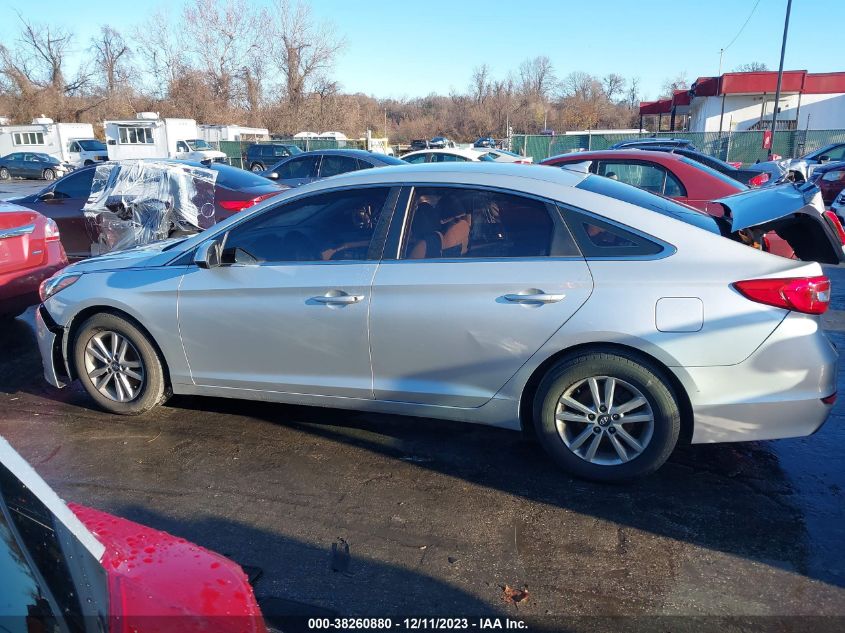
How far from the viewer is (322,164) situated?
14.3 m

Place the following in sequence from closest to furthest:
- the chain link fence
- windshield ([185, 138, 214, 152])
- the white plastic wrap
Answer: the white plastic wrap, the chain link fence, windshield ([185, 138, 214, 152])

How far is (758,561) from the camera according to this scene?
2.98 meters

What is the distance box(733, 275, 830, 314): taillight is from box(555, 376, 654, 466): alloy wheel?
2.45ft

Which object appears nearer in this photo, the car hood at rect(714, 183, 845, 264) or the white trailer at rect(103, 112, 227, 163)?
the car hood at rect(714, 183, 845, 264)

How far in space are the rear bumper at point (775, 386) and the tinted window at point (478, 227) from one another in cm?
101

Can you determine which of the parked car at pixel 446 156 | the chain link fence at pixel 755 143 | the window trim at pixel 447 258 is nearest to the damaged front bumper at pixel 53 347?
the window trim at pixel 447 258

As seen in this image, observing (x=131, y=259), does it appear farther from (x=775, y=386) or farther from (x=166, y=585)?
(x=775, y=386)

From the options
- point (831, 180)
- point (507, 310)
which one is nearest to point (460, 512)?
point (507, 310)

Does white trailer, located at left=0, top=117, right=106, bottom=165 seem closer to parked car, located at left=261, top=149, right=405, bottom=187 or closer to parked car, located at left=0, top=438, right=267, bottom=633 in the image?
parked car, located at left=261, top=149, right=405, bottom=187

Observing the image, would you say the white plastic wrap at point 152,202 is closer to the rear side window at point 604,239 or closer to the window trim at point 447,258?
the window trim at point 447,258

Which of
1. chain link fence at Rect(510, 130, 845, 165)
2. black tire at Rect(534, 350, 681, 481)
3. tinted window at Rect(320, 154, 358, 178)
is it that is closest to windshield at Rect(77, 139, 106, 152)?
chain link fence at Rect(510, 130, 845, 165)

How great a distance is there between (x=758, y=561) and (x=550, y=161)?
641 cm

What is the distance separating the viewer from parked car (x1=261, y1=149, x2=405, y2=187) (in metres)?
13.2

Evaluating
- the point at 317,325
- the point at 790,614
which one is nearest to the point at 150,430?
the point at 317,325
